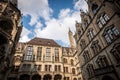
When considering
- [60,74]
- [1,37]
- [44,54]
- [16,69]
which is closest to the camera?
[1,37]

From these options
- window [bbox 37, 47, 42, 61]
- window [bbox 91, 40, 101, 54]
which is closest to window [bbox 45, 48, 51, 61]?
window [bbox 37, 47, 42, 61]

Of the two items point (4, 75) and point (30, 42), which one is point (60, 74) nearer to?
point (30, 42)

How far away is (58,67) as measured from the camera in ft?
126

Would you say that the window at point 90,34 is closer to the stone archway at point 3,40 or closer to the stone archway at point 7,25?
the stone archway at point 7,25

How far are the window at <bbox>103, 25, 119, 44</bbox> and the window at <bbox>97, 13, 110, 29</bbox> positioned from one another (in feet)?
5.50

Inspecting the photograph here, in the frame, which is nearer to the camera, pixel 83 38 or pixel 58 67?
pixel 83 38

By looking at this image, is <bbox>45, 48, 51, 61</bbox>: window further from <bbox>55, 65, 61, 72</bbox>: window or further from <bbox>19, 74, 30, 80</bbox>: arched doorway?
<bbox>19, 74, 30, 80</bbox>: arched doorway

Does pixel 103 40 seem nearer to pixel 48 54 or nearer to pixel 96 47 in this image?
pixel 96 47

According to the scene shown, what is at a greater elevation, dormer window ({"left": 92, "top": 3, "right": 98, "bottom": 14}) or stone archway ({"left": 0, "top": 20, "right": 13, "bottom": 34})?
dormer window ({"left": 92, "top": 3, "right": 98, "bottom": 14})

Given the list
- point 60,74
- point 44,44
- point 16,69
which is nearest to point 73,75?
point 60,74

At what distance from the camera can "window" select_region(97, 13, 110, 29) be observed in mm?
18875

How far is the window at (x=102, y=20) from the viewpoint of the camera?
1888cm

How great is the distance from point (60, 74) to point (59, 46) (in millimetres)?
11503

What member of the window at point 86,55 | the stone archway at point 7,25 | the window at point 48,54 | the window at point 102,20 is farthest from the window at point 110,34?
the window at point 48,54
